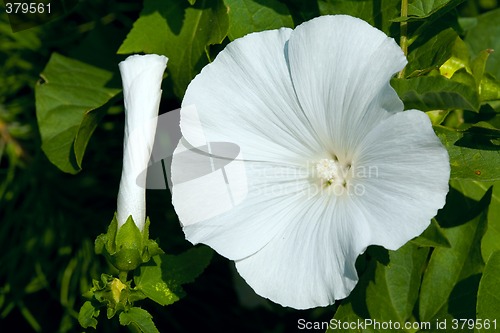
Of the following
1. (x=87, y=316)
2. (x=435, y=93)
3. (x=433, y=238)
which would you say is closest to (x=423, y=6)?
(x=435, y=93)

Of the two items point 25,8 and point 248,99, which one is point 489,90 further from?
point 25,8

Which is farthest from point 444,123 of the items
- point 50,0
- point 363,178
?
point 50,0

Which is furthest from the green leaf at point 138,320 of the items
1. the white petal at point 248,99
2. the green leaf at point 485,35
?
the green leaf at point 485,35

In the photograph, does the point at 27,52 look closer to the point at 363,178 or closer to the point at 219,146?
the point at 219,146

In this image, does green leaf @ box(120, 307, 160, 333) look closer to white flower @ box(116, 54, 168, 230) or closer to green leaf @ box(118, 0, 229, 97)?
white flower @ box(116, 54, 168, 230)

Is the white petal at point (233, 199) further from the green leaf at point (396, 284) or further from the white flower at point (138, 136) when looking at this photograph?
the green leaf at point (396, 284)
